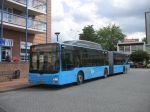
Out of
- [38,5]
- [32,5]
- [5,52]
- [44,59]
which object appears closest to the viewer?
[44,59]

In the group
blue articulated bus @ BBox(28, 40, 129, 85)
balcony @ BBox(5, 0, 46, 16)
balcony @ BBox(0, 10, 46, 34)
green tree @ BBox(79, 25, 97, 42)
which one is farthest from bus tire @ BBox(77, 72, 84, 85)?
green tree @ BBox(79, 25, 97, 42)

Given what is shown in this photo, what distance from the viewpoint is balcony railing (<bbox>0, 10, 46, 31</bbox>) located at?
25.0 metres

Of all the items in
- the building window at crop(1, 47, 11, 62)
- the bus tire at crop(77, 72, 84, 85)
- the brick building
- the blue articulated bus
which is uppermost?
the brick building

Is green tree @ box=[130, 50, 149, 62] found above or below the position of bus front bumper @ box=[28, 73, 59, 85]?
above

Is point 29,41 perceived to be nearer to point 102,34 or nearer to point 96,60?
point 96,60

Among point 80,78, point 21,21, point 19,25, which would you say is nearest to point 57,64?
point 80,78

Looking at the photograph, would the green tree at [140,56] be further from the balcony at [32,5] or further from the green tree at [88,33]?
the balcony at [32,5]

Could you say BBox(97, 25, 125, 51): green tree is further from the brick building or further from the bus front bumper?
the bus front bumper

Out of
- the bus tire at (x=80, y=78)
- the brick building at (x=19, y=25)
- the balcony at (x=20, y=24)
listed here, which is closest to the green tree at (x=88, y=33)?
the brick building at (x=19, y=25)

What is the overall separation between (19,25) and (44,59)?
447 inches

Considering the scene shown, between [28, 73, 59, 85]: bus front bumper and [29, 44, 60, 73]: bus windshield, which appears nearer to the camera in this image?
[28, 73, 59, 85]: bus front bumper

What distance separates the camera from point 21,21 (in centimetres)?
2681

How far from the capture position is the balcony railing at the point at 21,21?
25.0 metres

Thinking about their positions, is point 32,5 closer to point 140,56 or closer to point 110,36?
point 140,56
